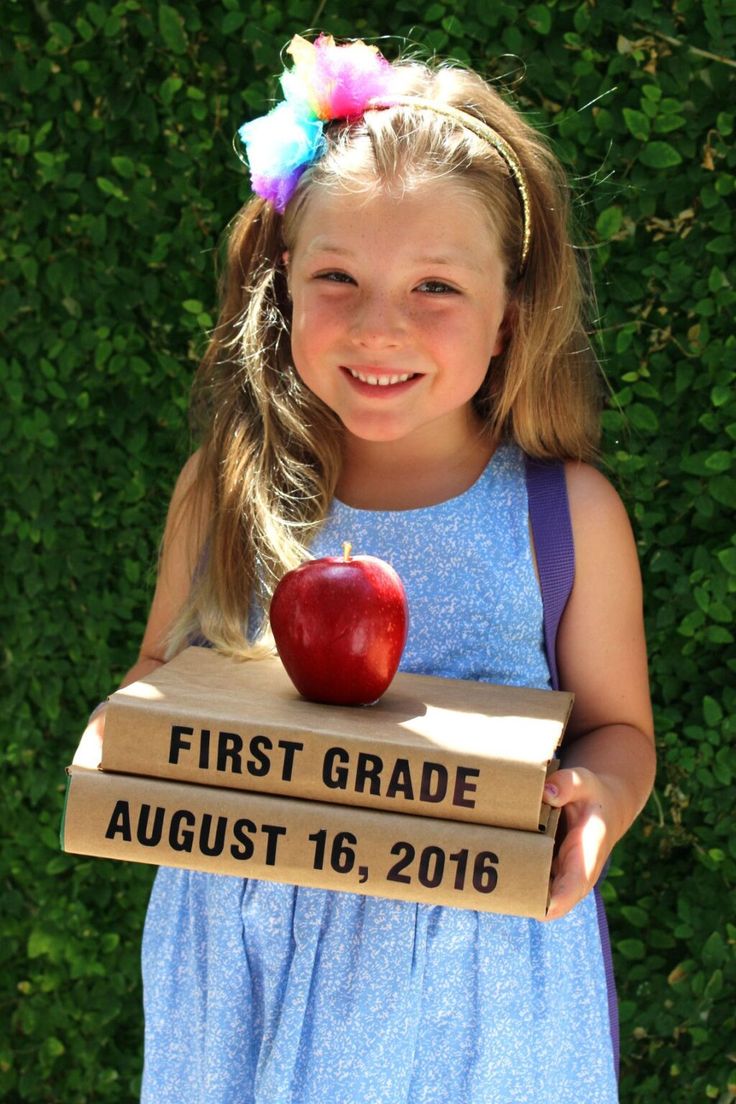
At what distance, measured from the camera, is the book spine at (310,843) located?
55.9 inches

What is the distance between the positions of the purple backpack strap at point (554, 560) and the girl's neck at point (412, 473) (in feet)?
0.36

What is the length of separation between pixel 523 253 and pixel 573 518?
0.39 meters

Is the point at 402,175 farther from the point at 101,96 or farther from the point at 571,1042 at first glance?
the point at 571,1042

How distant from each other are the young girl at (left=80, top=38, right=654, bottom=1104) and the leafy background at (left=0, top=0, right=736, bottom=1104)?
295 millimetres

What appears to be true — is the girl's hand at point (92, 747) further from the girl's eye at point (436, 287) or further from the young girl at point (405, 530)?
the girl's eye at point (436, 287)

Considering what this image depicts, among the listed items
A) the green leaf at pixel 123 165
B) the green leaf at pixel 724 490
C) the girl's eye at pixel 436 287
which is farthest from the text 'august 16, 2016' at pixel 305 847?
the green leaf at pixel 123 165

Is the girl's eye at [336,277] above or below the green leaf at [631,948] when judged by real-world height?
above

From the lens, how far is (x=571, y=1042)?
179cm

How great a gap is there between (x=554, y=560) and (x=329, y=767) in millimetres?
593

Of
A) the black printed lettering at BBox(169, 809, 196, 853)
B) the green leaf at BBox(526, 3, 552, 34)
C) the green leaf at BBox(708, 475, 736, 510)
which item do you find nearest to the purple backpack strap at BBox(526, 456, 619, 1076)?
the green leaf at BBox(708, 475, 736, 510)

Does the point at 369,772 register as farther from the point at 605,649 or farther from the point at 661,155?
the point at 661,155

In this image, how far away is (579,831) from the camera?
63.7 inches

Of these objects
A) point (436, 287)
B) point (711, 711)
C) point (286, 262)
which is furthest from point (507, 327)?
point (711, 711)

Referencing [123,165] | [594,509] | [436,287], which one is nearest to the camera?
[436,287]
